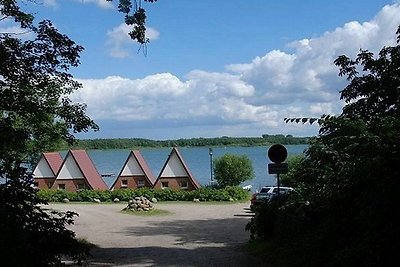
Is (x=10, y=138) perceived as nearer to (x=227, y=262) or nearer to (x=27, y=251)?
(x=27, y=251)

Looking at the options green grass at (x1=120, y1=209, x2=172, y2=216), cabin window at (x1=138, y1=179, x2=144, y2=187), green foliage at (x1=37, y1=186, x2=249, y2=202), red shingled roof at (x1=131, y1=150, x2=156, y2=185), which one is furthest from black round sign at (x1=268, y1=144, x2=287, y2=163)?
cabin window at (x1=138, y1=179, x2=144, y2=187)

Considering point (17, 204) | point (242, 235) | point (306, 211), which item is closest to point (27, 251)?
→ point (17, 204)

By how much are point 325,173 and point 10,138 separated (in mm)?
5827

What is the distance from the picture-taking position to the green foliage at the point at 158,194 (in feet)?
137

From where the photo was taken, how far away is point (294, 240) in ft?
32.9

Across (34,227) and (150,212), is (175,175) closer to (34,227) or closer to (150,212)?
(150,212)

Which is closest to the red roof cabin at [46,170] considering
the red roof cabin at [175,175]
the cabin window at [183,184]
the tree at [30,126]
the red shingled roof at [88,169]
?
the red shingled roof at [88,169]

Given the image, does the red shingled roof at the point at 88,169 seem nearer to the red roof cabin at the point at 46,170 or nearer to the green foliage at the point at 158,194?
the red roof cabin at the point at 46,170

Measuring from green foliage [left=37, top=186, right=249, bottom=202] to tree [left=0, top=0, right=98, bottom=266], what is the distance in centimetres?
2544

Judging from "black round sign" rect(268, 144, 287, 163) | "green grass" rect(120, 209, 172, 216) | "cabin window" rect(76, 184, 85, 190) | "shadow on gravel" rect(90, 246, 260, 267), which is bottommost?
"green grass" rect(120, 209, 172, 216)

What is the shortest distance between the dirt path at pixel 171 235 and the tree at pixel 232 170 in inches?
384

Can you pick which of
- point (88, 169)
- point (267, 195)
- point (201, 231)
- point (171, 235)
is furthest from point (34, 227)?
point (88, 169)

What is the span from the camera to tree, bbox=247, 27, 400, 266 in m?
6.36

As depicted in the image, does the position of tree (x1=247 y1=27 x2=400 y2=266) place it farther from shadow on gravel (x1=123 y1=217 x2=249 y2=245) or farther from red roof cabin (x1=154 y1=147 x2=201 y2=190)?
red roof cabin (x1=154 y1=147 x2=201 y2=190)
